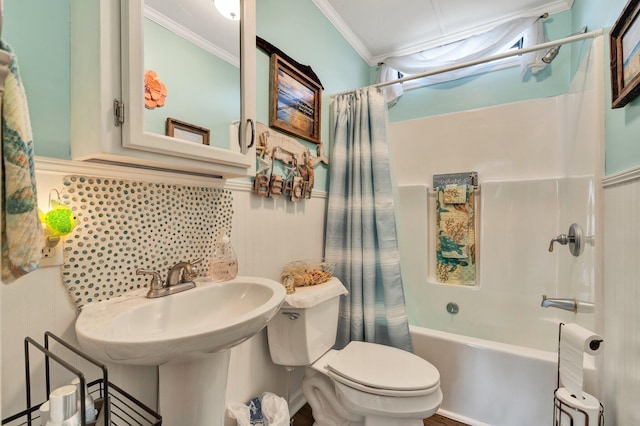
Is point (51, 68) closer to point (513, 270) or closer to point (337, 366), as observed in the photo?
point (337, 366)

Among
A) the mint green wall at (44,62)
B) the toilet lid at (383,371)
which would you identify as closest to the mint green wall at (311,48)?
the mint green wall at (44,62)

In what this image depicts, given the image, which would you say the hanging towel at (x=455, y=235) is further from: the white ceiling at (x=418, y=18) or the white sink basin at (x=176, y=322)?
the white sink basin at (x=176, y=322)

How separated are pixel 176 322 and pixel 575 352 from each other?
1.34m

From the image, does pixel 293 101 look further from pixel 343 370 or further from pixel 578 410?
pixel 578 410

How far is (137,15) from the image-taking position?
0.73m

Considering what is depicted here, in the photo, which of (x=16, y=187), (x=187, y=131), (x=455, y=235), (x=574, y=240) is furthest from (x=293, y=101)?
(x=574, y=240)

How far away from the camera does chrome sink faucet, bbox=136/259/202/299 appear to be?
2.89 feet

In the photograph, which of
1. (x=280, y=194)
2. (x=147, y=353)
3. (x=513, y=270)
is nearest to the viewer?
(x=147, y=353)

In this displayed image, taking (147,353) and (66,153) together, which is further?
(66,153)

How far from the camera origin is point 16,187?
0.46 meters

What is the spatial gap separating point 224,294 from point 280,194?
23.6 inches

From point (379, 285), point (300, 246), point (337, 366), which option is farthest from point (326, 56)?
point (337, 366)

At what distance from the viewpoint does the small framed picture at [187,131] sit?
0.85 m

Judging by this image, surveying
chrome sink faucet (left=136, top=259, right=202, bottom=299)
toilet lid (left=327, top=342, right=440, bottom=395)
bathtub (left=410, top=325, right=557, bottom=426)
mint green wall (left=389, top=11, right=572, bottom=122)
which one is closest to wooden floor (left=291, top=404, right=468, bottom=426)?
bathtub (left=410, top=325, right=557, bottom=426)
